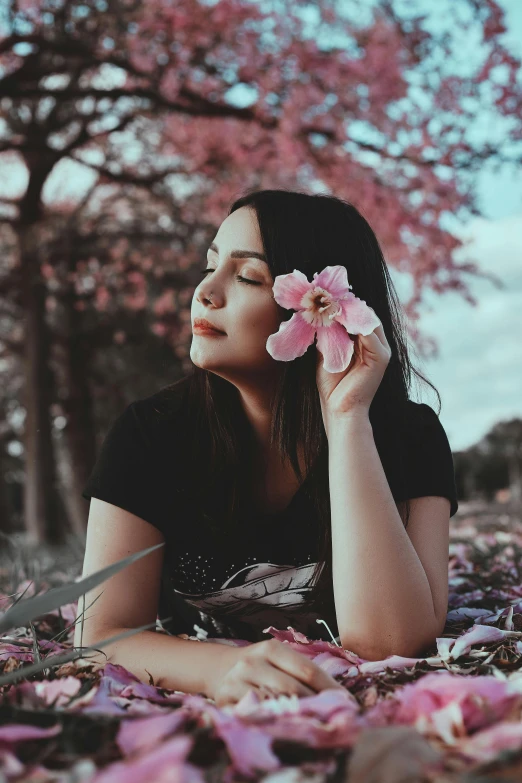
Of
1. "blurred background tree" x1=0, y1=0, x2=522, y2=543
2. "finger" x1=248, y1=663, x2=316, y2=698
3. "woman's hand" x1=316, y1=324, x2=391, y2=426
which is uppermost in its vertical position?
"blurred background tree" x1=0, y1=0, x2=522, y2=543

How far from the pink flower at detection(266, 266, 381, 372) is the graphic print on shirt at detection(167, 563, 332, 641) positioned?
572mm

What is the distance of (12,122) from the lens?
28.7 ft

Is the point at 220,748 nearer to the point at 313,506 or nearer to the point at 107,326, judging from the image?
the point at 313,506

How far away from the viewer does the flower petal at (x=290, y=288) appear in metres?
1.67

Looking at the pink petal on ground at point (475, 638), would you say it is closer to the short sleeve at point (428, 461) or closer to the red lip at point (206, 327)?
the short sleeve at point (428, 461)

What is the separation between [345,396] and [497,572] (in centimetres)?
121

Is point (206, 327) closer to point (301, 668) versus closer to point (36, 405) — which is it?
point (301, 668)

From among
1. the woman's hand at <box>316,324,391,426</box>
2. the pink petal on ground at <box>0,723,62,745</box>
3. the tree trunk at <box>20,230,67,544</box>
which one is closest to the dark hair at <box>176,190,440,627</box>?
the woman's hand at <box>316,324,391,426</box>

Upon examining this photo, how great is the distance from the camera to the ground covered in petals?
823 mm

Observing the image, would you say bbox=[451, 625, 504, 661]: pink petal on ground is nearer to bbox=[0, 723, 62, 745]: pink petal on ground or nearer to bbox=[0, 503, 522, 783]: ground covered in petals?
bbox=[0, 503, 522, 783]: ground covered in petals

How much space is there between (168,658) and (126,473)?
1.66 feet

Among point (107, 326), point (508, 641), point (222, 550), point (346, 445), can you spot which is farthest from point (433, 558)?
point (107, 326)

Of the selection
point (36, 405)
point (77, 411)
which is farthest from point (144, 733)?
point (77, 411)

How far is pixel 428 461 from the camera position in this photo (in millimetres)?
1972
